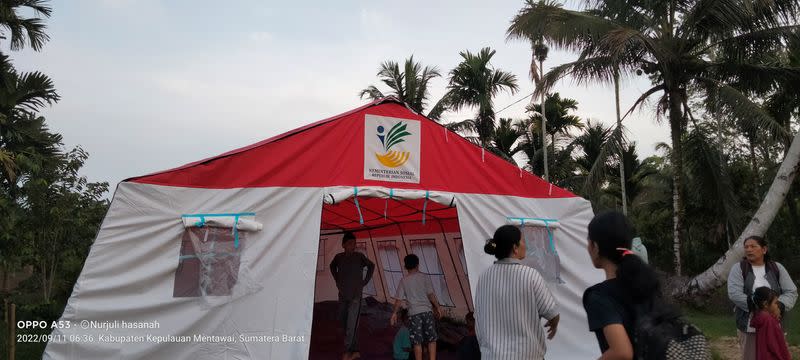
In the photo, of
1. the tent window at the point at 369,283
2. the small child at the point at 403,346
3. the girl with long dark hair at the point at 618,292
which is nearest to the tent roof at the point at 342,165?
the small child at the point at 403,346

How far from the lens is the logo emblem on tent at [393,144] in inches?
274

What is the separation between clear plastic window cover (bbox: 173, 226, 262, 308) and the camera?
604 centimetres

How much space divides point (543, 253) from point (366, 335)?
417 cm

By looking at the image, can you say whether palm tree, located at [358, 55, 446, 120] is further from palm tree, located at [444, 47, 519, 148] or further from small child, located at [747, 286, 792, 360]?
small child, located at [747, 286, 792, 360]

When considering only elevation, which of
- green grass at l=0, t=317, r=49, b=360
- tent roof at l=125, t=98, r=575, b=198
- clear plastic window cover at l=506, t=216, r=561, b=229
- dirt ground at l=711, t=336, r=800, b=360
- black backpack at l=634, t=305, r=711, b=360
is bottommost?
green grass at l=0, t=317, r=49, b=360

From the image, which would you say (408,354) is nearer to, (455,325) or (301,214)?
(455,325)

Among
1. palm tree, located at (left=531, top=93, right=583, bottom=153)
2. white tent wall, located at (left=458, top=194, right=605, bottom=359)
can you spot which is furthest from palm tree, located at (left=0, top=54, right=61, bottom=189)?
palm tree, located at (left=531, top=93, right=583, bottom=153)

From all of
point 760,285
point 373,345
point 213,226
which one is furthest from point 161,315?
point 760,285

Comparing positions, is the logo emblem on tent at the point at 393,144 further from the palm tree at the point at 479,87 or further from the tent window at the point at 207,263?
the palm tree at the point at 479,87

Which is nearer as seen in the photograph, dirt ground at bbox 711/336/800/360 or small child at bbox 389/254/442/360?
small child at bbox 389/254/442/360

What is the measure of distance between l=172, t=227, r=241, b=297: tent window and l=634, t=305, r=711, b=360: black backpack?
4.55m

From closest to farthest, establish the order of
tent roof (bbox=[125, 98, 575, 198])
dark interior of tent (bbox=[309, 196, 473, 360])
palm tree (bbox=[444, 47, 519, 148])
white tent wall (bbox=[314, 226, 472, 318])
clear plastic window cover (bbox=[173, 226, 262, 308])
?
1. clear plastic window cover (bbox=[173, 226, 262, 308])
2. tent roof (bbox=[125, 98, 575, 198])
3. dark interior of tent (bbox=[309, 196, 473, 360])
4. white tent wall (bbox=[314, 226, 472, 318])
5. palm tree (bbox=[444, 47, 519, 148])

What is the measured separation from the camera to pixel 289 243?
638 cm

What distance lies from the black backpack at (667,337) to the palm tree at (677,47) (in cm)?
1070
